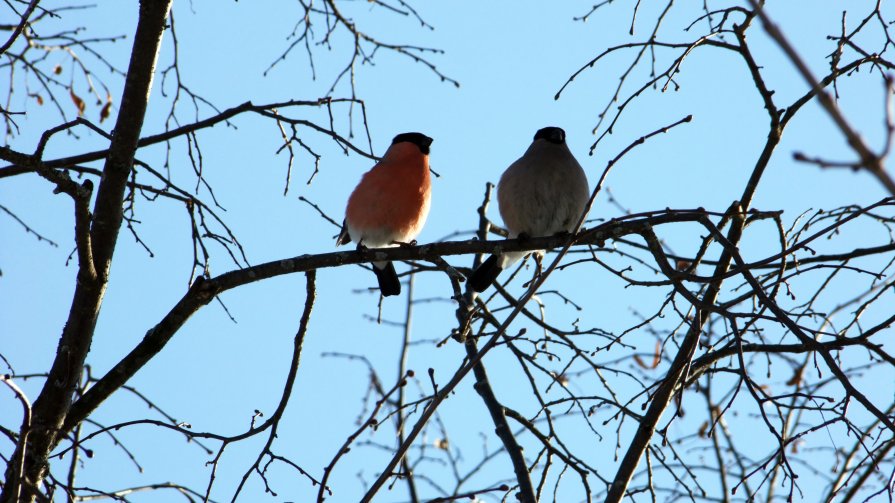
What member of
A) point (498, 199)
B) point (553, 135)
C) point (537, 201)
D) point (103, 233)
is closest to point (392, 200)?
point (498, 199)

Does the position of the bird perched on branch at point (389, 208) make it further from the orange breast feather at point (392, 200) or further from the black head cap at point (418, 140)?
the black head cap at point (418, 140)

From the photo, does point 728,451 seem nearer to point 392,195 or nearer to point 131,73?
point 392,195

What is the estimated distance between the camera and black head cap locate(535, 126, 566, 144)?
14.0ft

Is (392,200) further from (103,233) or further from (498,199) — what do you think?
(103,233)

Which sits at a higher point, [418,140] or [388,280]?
[418,140]

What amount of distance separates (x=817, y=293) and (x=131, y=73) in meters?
2.09

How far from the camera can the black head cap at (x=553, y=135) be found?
14.0 feet

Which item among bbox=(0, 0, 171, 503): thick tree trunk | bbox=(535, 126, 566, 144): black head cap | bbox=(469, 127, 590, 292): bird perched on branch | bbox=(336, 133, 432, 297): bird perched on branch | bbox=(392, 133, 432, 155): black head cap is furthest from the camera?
bbox=(392, 133, 432, 155): black head cap

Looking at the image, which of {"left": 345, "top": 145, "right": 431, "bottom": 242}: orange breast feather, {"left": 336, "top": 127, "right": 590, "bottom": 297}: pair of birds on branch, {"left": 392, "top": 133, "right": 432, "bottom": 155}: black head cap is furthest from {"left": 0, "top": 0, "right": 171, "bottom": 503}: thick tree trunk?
{"left": 392, "top": 133, "right": 432, "bottom": 155}: black head cap

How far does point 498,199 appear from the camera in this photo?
4.00 m

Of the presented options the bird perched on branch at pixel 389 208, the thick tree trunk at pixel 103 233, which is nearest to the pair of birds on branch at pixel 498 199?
the bird perched on branch at pixel 389 208

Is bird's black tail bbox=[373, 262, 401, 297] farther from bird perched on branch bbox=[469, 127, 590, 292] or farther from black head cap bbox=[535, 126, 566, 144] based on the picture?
black head cap bbox=[535, 126, 566, 144]

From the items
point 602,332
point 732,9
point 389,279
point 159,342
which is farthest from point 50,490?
point 732,9

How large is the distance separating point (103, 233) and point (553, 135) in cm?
224
